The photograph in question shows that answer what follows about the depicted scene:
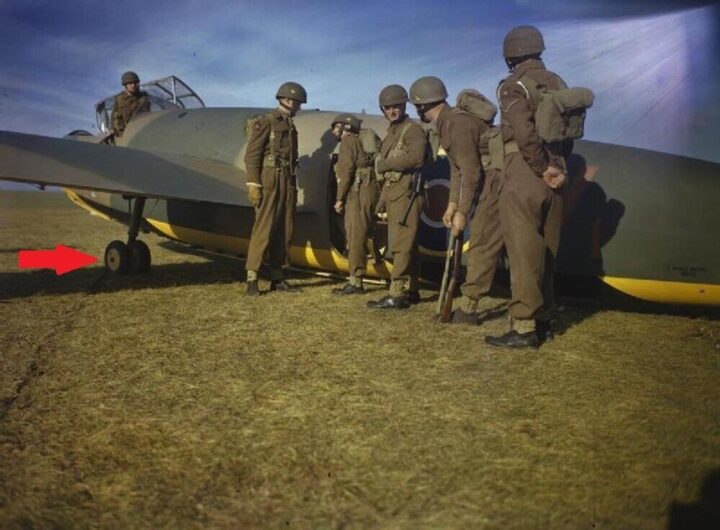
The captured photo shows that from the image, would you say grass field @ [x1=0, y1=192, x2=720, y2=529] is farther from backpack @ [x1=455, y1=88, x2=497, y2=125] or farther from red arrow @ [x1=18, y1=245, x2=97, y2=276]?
red arrow @ [x1=18, y1=245, x2=97, y2=276]

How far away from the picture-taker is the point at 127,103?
10773 millimetres

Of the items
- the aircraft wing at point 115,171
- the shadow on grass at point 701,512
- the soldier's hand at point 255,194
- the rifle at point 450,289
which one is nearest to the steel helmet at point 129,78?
the aircraft wing at point 115,171

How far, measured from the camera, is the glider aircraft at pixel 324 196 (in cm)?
567

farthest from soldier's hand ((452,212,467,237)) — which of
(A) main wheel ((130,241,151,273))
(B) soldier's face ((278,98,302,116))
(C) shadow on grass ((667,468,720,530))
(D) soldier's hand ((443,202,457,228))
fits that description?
(A) main wheel ((130,241,151,273))

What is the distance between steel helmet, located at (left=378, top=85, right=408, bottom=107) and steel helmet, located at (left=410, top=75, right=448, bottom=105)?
2.11 feet

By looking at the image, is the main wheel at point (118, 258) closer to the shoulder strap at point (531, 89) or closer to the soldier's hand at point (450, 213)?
the soldier's hand at point (450, 213)

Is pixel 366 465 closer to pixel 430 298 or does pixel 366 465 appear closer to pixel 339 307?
pixel 339 307

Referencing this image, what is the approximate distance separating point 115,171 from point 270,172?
2.00 m

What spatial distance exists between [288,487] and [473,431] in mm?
1189

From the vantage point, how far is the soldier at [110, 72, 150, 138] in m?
10.7

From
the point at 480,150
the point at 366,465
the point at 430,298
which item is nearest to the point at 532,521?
the point at 366,465

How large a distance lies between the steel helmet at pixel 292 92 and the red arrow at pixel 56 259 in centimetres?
474

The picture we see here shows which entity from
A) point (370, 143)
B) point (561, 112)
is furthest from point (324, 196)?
point (561, 112)

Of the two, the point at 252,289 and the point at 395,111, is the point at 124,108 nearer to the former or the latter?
the point at 252,289
